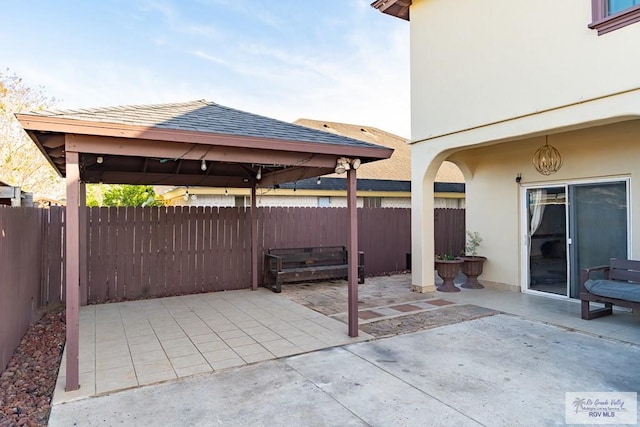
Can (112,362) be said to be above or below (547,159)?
below

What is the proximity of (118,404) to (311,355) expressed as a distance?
74.5 inches

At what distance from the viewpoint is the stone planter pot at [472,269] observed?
7891 mm

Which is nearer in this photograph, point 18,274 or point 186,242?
point 18,274

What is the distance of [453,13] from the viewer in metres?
6.99

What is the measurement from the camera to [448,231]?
35.8ft

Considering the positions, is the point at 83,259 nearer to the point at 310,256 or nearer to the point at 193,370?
the point at 193,370

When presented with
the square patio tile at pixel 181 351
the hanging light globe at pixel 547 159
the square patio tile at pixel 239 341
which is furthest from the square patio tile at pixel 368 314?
the hanging light globe at pixel 547 159

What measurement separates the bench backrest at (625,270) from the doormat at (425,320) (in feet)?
5.56

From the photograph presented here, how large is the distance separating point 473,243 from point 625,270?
3.04 metres

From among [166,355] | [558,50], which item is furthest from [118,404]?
[558,50]

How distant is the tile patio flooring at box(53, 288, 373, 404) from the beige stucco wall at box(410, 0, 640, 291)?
3.19m

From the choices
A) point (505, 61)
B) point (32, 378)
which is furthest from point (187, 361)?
point (505, 61)

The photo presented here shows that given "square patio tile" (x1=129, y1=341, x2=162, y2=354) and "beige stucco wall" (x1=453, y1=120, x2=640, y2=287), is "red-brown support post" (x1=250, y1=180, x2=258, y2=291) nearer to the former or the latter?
"square patio tile" (x1=129, y1=341, x2=162, y2=354)

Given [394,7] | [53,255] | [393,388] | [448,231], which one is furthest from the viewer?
[448,231]
